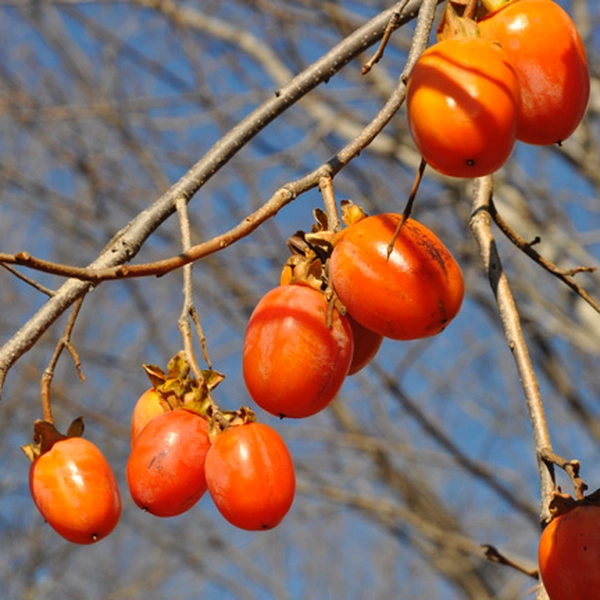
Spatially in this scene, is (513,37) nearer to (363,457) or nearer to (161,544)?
(363,457)

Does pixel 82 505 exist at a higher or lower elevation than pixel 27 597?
lower

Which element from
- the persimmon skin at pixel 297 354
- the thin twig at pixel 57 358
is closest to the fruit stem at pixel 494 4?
the persimmon skin at pixel 297 354

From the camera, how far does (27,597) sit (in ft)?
20.0

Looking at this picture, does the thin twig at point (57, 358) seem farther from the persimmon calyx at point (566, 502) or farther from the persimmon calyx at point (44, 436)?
the persimmon calyx at point (566, 502)

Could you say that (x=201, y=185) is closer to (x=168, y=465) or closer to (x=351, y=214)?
(x=351, y=214)

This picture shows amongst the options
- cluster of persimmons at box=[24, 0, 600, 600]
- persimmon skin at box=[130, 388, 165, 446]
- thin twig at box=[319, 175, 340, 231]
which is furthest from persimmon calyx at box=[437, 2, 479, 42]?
persimmon skin at box=[130, 388, 165, 446]

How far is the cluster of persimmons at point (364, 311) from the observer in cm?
93

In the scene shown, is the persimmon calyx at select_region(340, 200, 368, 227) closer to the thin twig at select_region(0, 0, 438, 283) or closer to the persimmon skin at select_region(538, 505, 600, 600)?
the thin twig at select_region(0, 0, 438, 283)

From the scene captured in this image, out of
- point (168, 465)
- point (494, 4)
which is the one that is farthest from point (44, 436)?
point (494, 4)

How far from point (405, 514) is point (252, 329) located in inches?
106

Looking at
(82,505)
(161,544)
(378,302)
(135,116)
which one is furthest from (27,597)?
(378,302)

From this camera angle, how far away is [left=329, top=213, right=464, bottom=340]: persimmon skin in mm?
1004

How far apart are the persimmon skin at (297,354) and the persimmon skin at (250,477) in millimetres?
55

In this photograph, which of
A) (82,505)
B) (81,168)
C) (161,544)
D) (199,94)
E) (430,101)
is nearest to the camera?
(430,101)
